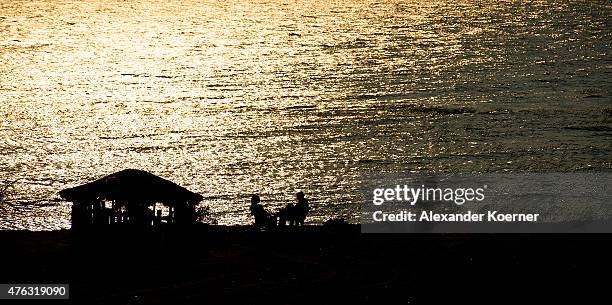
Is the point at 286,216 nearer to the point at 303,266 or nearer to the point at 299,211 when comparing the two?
the point at 299,211

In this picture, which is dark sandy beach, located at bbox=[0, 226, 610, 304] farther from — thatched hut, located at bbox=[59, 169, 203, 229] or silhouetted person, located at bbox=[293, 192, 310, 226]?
silhouetted person, located at bbox=[293, 192, 310, 226]

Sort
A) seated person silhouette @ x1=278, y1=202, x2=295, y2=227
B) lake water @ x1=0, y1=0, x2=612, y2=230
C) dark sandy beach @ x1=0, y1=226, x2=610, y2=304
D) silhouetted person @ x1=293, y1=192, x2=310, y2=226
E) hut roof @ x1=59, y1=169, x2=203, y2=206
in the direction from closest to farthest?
dark sandy beach @ x1=0, y1=226, x2=610, y2=304, hut roof @ x1=59, y1=169, x2=203, y2=206, seated person silhouette @ x1=278, y1=202, x2=295, y2=227, silhouetted person @ x1=293, y1=192, x2=310, y2=226, lake water @ x1=0, y1=0, x2=612, y2=230

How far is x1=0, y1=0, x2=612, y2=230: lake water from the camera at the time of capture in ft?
170

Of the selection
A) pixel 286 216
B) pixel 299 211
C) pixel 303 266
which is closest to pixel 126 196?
pixel 303 266

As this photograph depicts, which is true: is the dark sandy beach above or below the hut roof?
below

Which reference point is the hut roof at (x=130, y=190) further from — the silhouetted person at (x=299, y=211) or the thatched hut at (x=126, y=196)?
the silhouetted person at (x=299, y=211)

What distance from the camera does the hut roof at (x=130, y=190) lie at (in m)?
23.0

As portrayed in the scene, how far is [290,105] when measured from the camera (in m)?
68.1

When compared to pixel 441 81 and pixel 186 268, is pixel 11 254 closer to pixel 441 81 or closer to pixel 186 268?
pixel 186 268

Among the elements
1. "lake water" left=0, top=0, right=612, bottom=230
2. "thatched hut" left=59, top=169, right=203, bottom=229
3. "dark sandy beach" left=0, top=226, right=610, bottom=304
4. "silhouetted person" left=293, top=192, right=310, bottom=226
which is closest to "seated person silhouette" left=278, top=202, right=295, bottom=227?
"silhouetted person" left=293, top=192, right=310, bottom=226

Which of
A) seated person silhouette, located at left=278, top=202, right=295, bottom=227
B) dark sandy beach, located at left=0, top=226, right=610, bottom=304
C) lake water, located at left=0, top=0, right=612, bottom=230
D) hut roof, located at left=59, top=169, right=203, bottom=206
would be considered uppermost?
lake water, located at left=0, top=0, right=612, bottom=230

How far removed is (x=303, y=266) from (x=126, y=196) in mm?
4617

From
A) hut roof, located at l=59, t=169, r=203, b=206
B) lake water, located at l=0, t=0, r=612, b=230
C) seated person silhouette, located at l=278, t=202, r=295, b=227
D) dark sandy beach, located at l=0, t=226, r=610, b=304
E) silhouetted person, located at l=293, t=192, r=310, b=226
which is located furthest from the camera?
lake water, located at l=0, t=0, r=612, b=230

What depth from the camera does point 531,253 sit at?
2258cm
